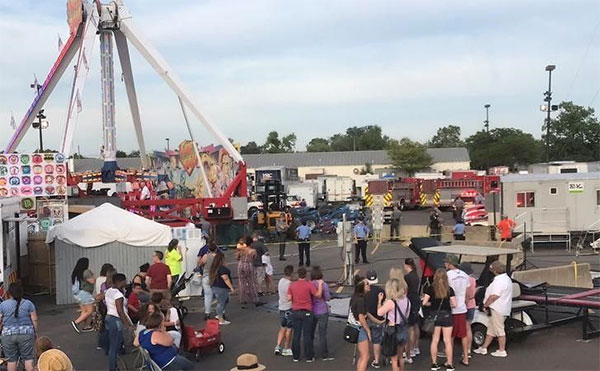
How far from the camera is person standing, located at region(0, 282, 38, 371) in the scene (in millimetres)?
8062

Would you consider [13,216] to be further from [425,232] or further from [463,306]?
[425,232]

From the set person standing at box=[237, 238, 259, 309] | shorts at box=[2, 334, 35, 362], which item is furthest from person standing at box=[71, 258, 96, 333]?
person standing at box=[237, 238, 259, 309]

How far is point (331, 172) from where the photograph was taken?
100750 millimetres

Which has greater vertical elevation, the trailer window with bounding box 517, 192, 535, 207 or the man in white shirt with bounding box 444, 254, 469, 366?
the trailer window with bounding box 517, 192, 535, 207

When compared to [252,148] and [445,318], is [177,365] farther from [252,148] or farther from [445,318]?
[252,148]

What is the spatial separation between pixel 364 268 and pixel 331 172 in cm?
8179

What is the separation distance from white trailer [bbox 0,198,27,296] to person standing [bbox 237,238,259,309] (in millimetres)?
4658

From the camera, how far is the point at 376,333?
337 inches

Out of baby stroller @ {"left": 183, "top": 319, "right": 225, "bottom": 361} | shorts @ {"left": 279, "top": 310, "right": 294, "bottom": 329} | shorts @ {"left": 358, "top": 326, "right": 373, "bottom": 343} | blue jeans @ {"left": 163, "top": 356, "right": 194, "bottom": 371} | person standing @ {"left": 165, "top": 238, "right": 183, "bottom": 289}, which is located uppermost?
person standing @ {"left": 165, "top": 238, "right": 183, "bottom": 289}

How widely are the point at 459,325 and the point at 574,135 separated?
275 ft

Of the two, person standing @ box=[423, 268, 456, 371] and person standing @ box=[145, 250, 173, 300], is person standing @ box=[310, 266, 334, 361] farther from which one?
person standing @ box=[145, 250, 173, 300]

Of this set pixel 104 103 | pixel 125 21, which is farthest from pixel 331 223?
pixel 125 21

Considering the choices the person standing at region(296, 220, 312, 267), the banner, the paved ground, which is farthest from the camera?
the person standing at region(296, 220, 312, 267)

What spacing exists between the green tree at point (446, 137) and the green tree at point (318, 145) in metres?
25.0
